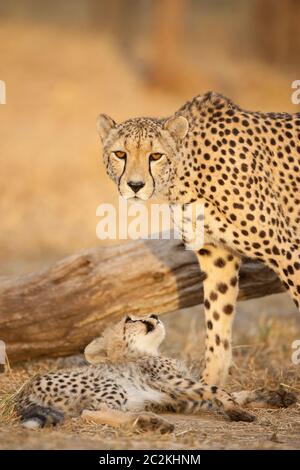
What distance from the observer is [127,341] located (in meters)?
5.62

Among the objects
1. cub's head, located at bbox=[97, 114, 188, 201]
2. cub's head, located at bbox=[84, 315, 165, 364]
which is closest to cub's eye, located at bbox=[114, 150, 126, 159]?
cub's head, located at bbox=[97, 114, 188, 201]

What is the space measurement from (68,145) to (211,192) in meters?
8.41

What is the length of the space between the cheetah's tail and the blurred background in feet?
15.3

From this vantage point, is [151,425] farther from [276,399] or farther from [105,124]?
[105,124]

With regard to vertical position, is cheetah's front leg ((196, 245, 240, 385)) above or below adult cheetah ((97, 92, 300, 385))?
below

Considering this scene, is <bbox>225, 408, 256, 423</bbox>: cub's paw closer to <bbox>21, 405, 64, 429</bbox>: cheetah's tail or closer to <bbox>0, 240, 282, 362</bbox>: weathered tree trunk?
<bbox>21, 405, 64, 429</bbox>: cheetah's tail

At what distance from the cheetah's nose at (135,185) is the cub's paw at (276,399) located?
1.31 m

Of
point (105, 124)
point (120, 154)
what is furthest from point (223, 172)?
point (105, 124)

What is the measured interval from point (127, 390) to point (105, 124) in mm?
1507

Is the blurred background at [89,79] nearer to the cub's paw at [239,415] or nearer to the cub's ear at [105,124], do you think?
the cub's ear at [105,124]

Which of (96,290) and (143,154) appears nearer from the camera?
(143,154)

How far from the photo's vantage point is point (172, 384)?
5.26 m

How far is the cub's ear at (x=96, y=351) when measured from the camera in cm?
565

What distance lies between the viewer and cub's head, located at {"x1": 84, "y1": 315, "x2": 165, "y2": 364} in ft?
18.4
